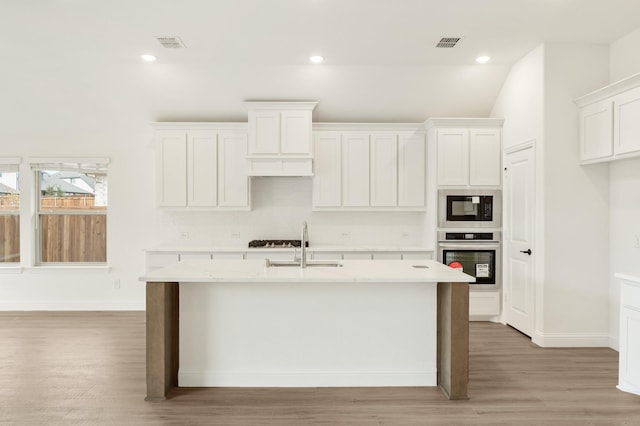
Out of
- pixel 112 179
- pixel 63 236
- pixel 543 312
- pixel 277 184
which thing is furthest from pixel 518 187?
pixel 63 236

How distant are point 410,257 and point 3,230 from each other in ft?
18.4

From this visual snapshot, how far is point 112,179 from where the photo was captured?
238 inches

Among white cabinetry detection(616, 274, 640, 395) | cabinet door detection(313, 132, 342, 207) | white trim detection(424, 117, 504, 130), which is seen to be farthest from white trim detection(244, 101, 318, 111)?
white cabinetry detection(616, 274, 640, 395)

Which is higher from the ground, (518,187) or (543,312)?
(518,187)

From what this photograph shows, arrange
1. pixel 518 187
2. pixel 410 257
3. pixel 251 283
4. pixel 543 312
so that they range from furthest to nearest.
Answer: pixel 410 257 → pixel 518 187 → pixel 543 312 → pixel 251 283

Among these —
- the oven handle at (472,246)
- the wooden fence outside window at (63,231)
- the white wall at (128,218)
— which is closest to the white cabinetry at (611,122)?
the oven handle at (472,246)

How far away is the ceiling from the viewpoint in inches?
146

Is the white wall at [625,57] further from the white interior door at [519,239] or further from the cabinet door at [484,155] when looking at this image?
the cabinet door at [484,155]

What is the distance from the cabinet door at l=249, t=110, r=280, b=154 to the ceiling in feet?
0.82

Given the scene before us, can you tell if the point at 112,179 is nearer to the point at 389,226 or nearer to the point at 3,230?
the point at 3,230

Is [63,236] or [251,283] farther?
[63,236]

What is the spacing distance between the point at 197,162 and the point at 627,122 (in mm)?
4636

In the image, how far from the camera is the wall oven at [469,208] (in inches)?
213

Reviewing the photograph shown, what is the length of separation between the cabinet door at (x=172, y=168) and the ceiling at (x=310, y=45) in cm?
37
